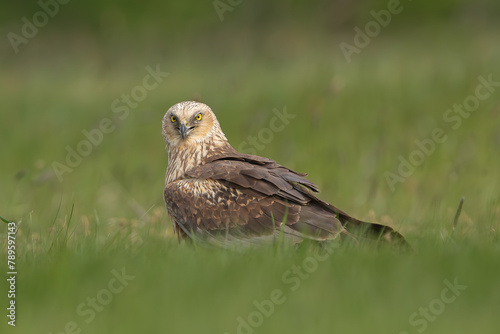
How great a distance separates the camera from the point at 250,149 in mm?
10453

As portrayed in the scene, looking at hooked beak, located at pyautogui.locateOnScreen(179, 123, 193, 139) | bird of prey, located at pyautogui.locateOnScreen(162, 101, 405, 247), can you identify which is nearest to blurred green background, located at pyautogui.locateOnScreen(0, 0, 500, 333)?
bird of prey, located at pyautogui.locateOnScreen(162, 101, 405, 247)

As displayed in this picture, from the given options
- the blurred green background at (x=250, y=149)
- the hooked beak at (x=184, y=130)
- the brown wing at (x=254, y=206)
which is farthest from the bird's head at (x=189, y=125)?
the brown wing at (x=254, y=206)

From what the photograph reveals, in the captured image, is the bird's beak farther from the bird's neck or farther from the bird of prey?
the bird of prey

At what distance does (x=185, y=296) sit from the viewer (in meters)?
4.37

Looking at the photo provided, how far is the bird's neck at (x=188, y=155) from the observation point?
21.9 feet

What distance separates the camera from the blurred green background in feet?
14.2

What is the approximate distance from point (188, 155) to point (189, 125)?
30 centimetres

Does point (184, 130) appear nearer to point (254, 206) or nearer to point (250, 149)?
point (254, 206)

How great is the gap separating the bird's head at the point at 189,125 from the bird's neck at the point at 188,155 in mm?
44

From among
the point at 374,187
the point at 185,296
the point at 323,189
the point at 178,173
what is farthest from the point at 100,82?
the point at 185,296

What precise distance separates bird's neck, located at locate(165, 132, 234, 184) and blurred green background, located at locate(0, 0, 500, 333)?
543mm

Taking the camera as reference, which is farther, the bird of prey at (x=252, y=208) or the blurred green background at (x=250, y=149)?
the bird of prey at (x=252, y=208)

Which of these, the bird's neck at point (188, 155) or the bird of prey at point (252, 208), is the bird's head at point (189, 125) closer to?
the bird's neck at point (188, 155)

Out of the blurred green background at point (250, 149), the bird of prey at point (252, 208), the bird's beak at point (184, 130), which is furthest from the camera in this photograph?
the bird's beak at point (184, 130)
